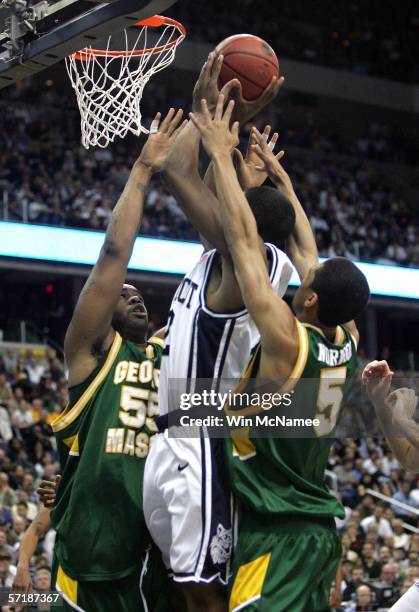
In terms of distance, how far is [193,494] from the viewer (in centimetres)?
388

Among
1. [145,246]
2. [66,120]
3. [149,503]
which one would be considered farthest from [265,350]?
[66,120]

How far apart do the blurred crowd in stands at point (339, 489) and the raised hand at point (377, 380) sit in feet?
18.9

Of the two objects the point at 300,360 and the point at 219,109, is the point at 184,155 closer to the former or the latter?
the point at 219,109

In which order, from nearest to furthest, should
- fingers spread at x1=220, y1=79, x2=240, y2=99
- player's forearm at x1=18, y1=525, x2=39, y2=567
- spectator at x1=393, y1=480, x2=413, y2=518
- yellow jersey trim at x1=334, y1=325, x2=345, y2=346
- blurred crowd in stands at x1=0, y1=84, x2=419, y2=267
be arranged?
yellow jersey trim at x1=334, y1=325, x2=345, y2=346 → fingers spread at x1=220, y1=79, x2=240, y2=99 → player's forearm at x1=18, y1=525, x2=39, y2=567 → spectator at x1=393, y1=480, x2=413, y2=518 → blurred crowd in stands at x1=0, y1=84, x2=419, y2=267

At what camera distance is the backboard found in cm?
479

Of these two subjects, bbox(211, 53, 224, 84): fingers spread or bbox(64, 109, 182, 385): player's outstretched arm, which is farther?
bbox(64, 109, 182, 385): player's outstretched arm

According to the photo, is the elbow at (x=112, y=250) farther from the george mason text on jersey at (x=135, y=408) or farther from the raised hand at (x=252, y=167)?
the raised hand at (x=252, y=167)

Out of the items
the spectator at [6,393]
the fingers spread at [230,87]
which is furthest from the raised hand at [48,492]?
the spectator at [6,393]

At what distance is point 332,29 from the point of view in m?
27.7

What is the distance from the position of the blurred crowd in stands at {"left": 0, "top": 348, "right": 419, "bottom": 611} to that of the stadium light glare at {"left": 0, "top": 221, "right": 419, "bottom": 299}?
153cm

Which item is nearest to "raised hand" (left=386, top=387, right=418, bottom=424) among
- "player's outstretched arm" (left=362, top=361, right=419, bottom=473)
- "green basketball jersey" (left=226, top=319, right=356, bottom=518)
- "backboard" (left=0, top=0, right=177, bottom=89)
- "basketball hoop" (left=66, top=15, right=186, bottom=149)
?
"player's outstretched arm" (left=362, top=361, right=419, bottom=473)

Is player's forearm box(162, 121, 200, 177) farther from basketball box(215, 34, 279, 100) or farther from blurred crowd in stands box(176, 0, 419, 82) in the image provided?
blurred crowd in stands box(176, 0, 419, 82)

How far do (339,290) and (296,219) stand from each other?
831mm

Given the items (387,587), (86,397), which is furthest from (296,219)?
(387,587)
